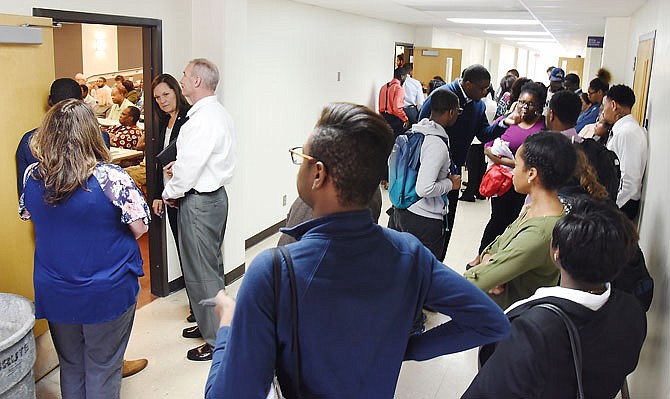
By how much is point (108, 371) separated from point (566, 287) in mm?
→ 2004

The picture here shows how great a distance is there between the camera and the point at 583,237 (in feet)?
5.49

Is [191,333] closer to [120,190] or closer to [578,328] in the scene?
[120,190]

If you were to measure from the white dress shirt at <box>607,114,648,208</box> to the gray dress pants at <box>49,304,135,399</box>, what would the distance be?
3.03 meters

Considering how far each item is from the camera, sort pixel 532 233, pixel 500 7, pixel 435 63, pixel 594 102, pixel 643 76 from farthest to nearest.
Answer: pixel 435 63 → pixel 500 7 → pixel 594 102 → pixel 643 76 → pixel 532 233

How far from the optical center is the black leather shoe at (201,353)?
12.0 feet

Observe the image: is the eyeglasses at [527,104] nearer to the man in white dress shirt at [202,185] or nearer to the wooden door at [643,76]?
the wooden door at [643,76]

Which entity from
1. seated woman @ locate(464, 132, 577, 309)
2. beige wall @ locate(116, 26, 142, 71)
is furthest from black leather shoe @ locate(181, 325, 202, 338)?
beige wall @ locate(116, 26, 142, 71)

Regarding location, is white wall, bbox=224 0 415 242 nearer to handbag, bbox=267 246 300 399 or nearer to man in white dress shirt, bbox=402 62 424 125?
man in white dress shirt, bbox=402 62 424 125

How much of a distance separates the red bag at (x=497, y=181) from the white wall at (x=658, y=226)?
819 millimetres

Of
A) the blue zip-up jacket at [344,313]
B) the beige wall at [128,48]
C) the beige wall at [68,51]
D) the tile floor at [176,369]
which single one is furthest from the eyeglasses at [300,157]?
the beige wall at [128,48]

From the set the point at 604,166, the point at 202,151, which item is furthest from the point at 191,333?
the point at 604,166

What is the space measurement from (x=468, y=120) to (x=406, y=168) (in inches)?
43.8

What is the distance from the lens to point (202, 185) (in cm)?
358

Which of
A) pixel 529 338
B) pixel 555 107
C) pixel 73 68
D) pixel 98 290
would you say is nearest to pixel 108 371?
pixel 98 290
